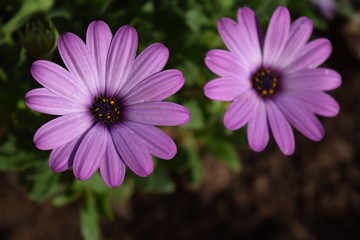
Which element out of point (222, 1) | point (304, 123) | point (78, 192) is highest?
point (222, 1)

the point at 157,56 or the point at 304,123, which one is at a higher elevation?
the point at 157,56

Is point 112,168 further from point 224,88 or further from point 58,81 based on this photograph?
point 224,88

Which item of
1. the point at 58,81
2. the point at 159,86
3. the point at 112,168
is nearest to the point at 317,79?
the point at 159,86

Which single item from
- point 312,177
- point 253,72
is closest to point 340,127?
point 312,177

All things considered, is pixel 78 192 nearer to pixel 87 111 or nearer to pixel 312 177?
pixel 87 111

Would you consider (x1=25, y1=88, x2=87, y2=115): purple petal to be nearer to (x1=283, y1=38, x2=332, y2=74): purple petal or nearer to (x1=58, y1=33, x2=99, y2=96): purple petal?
(x1=58, y1=33, x2=99, y2=96): purple petal

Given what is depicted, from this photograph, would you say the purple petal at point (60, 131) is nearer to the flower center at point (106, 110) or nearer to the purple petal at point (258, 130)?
the flower center at point (106, 110)
